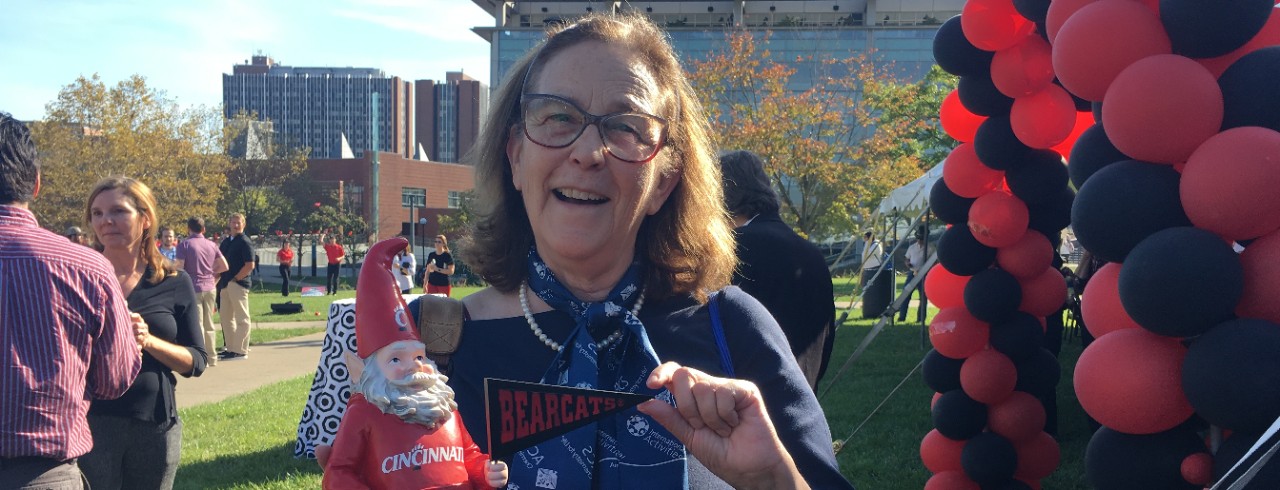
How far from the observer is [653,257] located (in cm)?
188

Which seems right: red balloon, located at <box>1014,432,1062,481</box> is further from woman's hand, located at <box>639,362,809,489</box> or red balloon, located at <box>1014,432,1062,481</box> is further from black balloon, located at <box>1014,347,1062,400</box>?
woman's hand, located at <box>639,362,809,489</box>

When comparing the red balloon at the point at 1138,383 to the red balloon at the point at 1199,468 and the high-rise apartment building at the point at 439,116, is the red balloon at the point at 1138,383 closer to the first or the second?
the red balloon at the point at 1199,468

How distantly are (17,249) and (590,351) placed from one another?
2.05m

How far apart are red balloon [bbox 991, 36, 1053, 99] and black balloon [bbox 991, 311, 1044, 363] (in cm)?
141

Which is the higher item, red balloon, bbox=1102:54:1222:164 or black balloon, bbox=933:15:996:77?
black balloon, bbox=933:15:996:77

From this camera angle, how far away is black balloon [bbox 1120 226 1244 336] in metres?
2.72

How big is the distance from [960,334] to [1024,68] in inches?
65.3

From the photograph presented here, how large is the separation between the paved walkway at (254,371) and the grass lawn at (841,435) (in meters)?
0.38

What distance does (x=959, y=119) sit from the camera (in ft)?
18.9

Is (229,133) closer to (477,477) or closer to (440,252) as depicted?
(440,252)

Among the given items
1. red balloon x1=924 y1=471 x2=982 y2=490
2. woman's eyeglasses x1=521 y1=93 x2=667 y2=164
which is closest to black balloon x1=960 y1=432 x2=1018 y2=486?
red balloon x1=924 y1=471 x2=982 y2=490

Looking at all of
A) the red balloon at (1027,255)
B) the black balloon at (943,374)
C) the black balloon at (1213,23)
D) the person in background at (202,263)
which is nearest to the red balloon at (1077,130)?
the red balloon at (1027,255)

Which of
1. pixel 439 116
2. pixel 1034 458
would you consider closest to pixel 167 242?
pixel 1034 458

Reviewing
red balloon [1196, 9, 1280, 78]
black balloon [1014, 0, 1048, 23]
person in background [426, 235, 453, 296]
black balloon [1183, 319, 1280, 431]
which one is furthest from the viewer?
person in background [426, 235, 453, 296]
